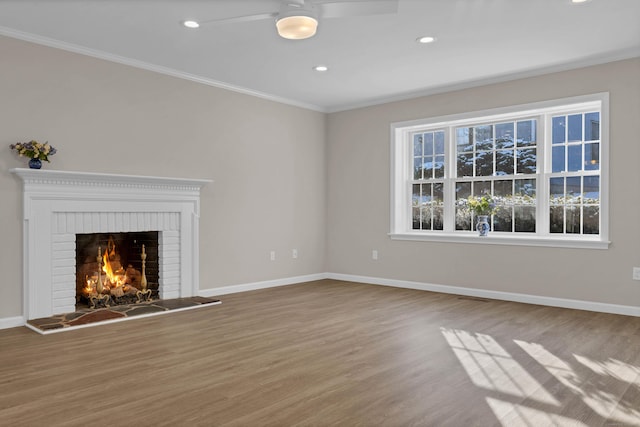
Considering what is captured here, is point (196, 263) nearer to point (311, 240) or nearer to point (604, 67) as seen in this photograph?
point (311, 240)

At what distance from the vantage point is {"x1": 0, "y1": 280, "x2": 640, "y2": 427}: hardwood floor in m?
2.40

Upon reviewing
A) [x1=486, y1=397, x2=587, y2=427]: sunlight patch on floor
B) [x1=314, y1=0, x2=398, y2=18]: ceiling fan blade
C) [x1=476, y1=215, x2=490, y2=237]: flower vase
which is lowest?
[x1=486, y1=397, x2=587, y2=427]: sunlight patch on floor

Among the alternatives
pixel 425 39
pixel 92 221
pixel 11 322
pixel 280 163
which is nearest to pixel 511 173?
pixel 425 39

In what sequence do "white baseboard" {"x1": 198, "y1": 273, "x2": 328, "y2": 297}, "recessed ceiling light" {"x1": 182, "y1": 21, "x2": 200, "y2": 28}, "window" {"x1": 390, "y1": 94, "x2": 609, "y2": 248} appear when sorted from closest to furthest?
1. "recessed ceiling light" {"x1": 182, "y1": 21, "x2": 200, "y2": 28}
2. "window" {"x1": 390, "y1": 94, "x2": 609, "y2": 248}
3. "white baseboard" {"x1": 198, "y1": 273, "x2": 328, "y2": 297}

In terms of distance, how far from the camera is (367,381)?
2.87 metres

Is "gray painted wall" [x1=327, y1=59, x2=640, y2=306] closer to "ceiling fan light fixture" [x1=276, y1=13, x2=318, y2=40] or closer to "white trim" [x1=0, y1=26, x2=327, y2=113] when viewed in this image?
"white trim" [x1=0, y1=26, x2=327, y2=113]

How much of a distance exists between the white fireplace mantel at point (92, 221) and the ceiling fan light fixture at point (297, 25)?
8.19ft

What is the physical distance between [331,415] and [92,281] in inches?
142

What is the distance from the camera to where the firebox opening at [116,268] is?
4.92 meters

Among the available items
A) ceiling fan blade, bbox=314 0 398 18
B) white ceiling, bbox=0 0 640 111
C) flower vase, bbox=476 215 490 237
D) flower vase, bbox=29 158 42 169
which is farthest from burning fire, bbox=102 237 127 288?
flower vase, bbox=476 215 490 237

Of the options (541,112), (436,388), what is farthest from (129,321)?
(541,112)

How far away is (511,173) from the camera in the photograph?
18.8ft

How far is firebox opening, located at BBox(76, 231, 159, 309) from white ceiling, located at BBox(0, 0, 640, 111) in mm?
1944

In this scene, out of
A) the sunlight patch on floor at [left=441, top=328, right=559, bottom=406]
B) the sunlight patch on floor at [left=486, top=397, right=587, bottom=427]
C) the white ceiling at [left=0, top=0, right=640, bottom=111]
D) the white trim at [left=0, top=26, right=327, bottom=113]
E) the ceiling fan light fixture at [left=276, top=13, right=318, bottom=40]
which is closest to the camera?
the sunlight patch on floor at [left=486, top=397, right=587, bottom=427]
